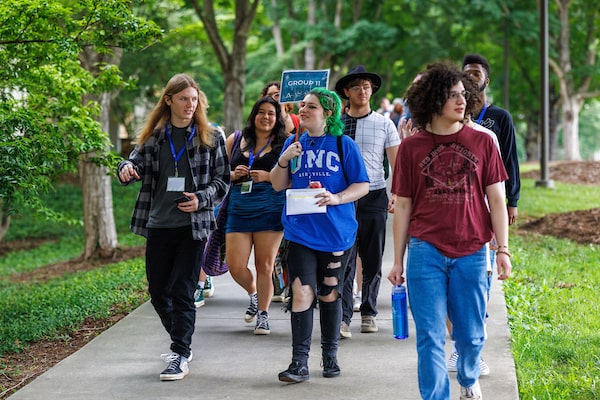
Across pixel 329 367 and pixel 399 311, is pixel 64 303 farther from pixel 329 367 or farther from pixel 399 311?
pixel 399 311

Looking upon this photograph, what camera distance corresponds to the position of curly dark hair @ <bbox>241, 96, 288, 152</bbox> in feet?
24.6

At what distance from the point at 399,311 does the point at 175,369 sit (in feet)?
6.14

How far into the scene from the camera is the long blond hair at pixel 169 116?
6219mm

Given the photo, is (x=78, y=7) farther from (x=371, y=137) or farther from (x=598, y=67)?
(x=598, y=67)

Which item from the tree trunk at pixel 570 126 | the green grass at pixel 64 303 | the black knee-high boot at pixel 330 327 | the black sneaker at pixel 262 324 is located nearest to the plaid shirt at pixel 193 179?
the black knee-high boot at pixel 330 327

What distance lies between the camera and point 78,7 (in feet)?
29.0

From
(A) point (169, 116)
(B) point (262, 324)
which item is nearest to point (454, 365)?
(B) point (262, 324)

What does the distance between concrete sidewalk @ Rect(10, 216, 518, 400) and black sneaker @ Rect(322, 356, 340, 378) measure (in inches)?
2.0

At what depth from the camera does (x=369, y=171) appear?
289 inches

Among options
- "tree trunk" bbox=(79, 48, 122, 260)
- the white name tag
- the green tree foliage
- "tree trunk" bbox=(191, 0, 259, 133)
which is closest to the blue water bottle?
the white name tag

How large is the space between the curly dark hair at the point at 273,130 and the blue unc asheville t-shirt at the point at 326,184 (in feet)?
4.68

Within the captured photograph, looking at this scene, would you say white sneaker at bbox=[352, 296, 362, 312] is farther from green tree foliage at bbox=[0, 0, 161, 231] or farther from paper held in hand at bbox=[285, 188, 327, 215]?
green tree foliage at bbox=[0, 0, 161, 231]

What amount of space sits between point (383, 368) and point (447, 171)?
2.00 m

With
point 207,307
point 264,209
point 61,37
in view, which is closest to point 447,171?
point 264,209
